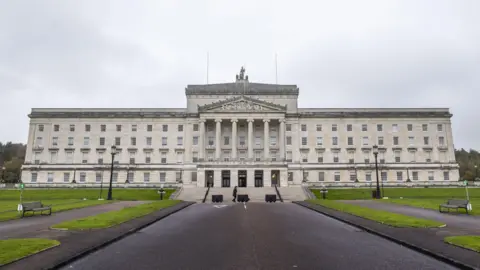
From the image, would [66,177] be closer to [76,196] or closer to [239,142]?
[76,196]

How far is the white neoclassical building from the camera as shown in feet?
275

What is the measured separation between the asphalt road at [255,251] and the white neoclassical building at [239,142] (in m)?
65.5

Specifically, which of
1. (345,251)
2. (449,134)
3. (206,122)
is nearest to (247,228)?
(345,251)

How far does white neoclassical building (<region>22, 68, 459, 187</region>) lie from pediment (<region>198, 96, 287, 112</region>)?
249 mm

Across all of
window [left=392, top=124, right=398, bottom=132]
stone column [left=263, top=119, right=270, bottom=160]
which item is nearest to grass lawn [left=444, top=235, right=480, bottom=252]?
stone column [left=263, top=119, right=270, bottom=160]

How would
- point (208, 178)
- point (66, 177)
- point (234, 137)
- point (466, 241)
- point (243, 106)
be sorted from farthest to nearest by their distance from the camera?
point (66, 177)
point (243, 106)
point (234, 137)
point (208, 178)
point (466, 241)

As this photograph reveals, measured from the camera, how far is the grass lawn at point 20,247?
10.7 meters

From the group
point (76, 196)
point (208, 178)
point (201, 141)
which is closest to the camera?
point (76, 196)

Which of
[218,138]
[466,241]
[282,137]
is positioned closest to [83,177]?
[218,138]

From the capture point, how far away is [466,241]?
13.2 meters

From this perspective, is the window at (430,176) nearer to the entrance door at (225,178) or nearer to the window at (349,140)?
the window at (349,140)

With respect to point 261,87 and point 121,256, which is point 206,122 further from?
point 121,256

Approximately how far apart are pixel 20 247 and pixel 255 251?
858 centimetres

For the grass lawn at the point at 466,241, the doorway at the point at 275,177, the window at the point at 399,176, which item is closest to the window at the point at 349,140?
the window at the point at 399,176
